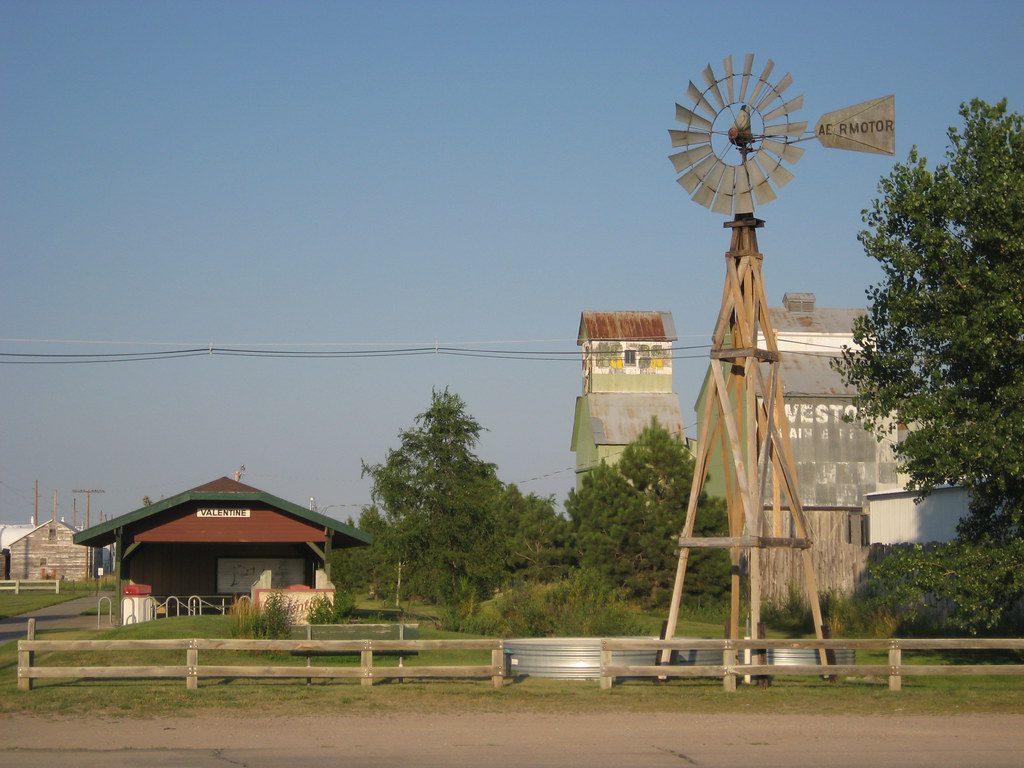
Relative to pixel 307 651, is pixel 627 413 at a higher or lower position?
higher

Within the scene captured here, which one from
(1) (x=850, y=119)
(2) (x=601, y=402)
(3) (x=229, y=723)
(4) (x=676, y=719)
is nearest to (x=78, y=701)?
(3) (x=229, y=723)

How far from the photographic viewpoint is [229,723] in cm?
1432

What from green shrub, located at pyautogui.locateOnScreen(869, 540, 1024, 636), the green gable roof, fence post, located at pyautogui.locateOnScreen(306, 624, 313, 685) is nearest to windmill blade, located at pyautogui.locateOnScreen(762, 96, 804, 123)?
green shrub, located at pyautogui.locateOnScreen(869, 540, 1024, 636)

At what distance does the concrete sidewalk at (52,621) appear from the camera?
30688 millimetres

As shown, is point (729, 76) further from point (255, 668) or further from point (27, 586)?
point (27, 586)

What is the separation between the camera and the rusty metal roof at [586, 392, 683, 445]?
5662 cm

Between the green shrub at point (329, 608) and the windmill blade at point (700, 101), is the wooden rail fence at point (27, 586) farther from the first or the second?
the windmill blade at point (700, 101)

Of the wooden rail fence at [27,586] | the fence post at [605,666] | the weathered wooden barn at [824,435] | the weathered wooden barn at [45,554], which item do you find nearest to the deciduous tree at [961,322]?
the fence post at [605,666]

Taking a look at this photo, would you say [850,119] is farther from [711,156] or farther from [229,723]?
[229,723]

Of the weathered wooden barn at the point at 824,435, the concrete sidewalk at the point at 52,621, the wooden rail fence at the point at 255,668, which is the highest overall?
the weathered wooden barn at the point at 824,435

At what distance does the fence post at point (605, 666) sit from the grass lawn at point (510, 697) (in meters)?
0.14

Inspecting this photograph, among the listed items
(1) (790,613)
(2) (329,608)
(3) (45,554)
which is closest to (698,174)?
(2) (329,608)

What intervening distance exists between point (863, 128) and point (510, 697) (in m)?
9.86

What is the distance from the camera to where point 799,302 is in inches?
2103
